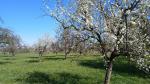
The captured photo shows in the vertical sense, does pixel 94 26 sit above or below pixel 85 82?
above

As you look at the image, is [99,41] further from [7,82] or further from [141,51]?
[7,82]

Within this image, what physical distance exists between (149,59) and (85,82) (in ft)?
40.4

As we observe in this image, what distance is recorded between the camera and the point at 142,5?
65.2 ft

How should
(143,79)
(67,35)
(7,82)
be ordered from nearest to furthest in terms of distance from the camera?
1. (67,35)
2. (7,82)
3. (143,79)

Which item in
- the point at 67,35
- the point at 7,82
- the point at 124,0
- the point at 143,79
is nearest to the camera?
the point at 124,0

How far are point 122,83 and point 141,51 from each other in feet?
40.8

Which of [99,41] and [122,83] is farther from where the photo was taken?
[122,83]

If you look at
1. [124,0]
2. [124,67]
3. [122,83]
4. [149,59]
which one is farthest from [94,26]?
[124,67]

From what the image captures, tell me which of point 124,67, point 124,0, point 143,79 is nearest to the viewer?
point 124,0

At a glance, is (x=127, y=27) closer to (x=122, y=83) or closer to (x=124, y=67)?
(x=122, y=83)

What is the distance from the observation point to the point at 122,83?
32.4m

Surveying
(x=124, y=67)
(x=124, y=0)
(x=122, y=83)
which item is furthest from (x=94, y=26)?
(x=124, y=67)

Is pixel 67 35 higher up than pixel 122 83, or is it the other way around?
pixel 67 35

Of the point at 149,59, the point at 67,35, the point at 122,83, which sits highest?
the point at 67,35
